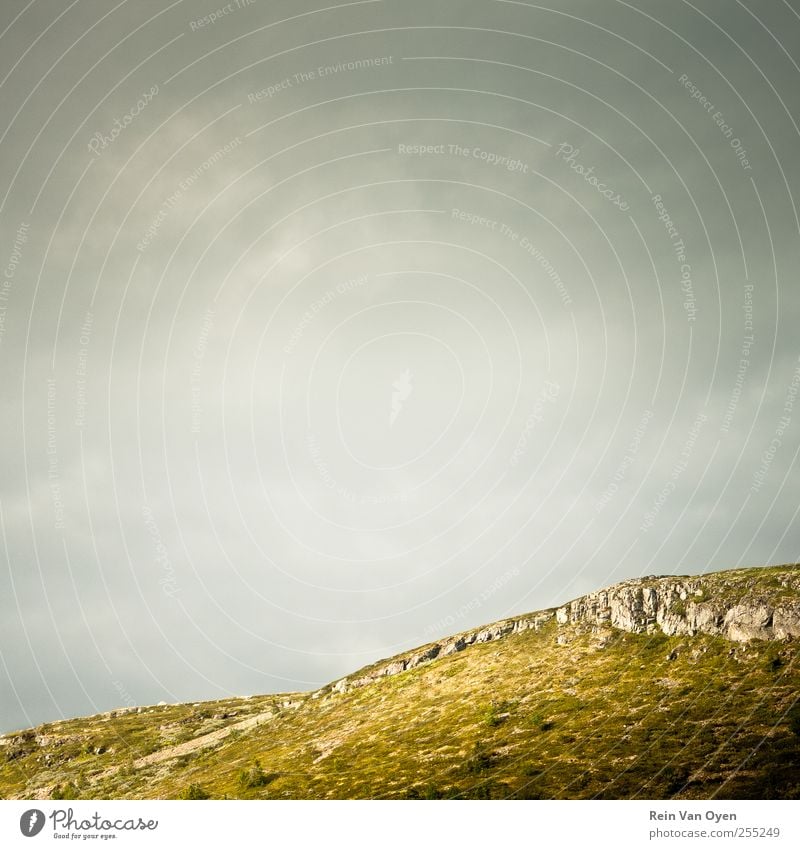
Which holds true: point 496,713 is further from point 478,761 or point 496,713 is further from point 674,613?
point 674,613

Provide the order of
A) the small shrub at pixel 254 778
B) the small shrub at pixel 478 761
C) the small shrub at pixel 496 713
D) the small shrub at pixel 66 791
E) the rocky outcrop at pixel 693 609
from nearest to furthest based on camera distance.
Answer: the small shrub at pixel 478 761 → the small shrub at pixel 254 778 → the small shrub at pixel 496 713 → the rocky outcrop at pixel 693 609 → the small shrub at pixel 66 791

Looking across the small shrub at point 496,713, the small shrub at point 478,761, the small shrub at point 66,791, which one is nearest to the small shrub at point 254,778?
the small shrub at point 478,761

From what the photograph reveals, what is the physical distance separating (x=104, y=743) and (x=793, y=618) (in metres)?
173

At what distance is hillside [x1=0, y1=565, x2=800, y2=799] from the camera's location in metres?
61.0

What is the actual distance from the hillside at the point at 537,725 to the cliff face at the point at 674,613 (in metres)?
0.40

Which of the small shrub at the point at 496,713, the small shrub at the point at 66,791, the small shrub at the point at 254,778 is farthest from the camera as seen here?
the small shrub at the point at 66,791

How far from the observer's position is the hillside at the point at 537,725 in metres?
61.0

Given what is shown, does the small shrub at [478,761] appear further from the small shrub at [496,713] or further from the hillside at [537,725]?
the small shrub at [496,713]

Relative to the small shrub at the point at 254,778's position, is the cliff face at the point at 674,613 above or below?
above

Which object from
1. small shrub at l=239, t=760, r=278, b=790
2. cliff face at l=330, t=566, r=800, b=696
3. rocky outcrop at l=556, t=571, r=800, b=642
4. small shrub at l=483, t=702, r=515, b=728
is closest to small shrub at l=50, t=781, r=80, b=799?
small shrub at l=239, t=760, r=278, b=790

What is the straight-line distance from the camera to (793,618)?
315 ft

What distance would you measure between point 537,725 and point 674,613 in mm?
51303

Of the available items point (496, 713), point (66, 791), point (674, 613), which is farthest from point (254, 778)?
point (674, 613)

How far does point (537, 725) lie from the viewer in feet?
273
